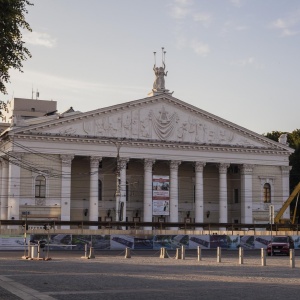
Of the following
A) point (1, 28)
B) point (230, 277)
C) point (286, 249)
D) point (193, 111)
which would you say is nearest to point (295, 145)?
point (193, 111)

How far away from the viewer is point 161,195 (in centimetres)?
8131

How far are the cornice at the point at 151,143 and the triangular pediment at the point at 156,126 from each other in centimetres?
42

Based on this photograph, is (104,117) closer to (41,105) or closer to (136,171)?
(136,171)

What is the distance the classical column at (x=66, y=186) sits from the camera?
79.9 metres

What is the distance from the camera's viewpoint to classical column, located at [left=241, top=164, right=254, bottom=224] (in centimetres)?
8844

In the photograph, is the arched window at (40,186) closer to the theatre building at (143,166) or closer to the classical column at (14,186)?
the theatre building at (143,166)

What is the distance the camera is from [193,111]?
8781 centimetres

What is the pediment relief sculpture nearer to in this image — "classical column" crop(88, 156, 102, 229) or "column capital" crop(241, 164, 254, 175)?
"column capital" crop(241, 164, 254, 175)

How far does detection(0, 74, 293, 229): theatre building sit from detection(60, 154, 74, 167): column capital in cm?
12

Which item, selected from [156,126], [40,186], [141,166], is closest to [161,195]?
[141,166]

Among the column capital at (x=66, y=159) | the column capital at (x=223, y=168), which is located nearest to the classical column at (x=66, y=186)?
the column capital at (x=66, y=159)

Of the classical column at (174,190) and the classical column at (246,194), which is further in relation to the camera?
the classical column at (246,194)

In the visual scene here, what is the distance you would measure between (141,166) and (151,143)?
17.6ft

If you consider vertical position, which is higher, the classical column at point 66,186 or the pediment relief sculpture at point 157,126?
the pediment relief sculpture at point 157,126
